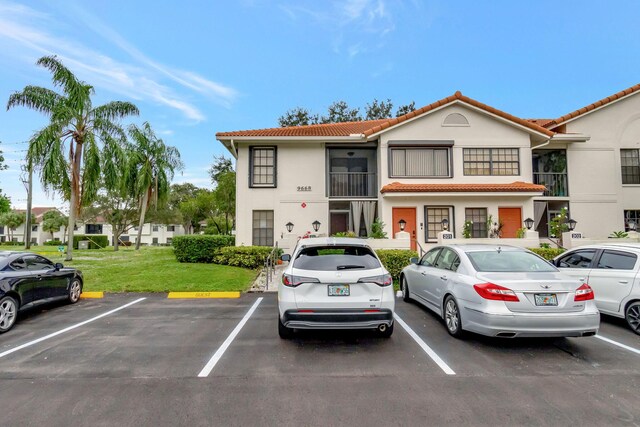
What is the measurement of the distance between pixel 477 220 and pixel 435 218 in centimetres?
191

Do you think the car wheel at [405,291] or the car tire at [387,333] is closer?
the car tire at [387,333]

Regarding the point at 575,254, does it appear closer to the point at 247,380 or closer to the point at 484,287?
the point at 484,287

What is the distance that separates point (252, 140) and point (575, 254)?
13113 mm

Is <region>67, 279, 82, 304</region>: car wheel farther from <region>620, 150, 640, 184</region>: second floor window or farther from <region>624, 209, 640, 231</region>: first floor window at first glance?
<region>620, 150, 640, 184</region>: second floor window

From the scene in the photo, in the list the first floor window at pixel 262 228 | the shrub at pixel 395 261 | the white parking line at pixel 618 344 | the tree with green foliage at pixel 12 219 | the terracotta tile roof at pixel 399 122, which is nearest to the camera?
the white parking line at pixel 618 344

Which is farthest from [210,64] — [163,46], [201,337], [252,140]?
[201,337]

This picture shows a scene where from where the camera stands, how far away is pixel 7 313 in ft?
19.7

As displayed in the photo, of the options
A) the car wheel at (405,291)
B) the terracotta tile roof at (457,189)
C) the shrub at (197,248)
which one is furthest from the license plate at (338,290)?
the shrub at (197,248)

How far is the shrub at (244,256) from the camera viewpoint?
13.5 meters

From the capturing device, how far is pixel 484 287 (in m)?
4.79

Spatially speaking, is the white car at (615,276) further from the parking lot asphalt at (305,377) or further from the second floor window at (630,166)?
the second floor window at (630,166)

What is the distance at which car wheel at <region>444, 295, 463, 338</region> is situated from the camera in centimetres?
525

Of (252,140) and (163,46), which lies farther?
(252,140)

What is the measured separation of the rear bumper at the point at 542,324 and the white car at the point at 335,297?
149 centimetres
